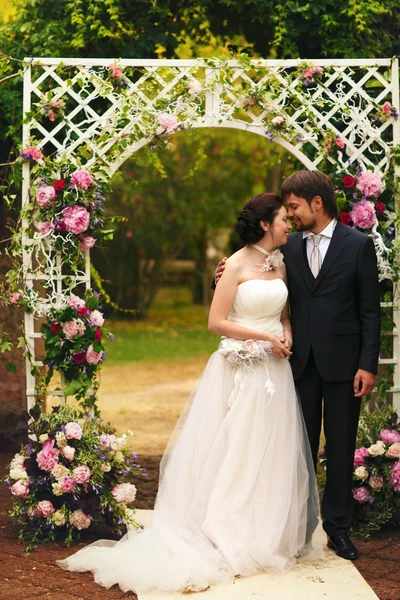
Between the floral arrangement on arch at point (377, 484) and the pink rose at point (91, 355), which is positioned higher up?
the pink rose at point (91, 355)

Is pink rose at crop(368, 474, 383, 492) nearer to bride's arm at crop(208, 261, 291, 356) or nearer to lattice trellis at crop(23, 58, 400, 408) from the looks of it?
bride's arm at crop(208, 261, 291, 356)

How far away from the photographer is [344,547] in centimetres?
412

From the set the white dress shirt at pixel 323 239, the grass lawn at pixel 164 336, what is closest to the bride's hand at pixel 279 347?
the white dress shirt at pixel 323 239

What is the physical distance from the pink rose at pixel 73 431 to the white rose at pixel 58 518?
383 mm

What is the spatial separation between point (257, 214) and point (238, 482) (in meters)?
1.28

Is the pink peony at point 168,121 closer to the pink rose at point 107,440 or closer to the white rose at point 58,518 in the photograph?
the pink rose at point 107,440

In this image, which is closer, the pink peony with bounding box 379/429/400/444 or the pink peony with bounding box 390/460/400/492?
the pink peony with bounding box 390/460/400/492

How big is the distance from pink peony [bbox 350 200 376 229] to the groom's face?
0.65 m

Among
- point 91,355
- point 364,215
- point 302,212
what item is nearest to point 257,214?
point 302,212

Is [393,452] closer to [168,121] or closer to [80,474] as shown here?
[80,474]

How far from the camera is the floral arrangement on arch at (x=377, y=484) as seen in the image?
4.50m

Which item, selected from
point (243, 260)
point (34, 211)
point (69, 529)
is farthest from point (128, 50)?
point (69, 529)

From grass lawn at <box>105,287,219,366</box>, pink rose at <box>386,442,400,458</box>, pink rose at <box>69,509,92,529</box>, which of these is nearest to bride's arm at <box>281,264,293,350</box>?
pink rose at <box>386,442,400,458</box>

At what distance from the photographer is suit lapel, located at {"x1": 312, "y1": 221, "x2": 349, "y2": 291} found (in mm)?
4043
